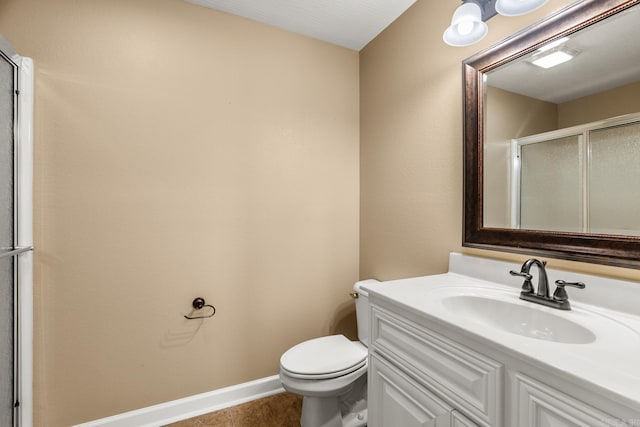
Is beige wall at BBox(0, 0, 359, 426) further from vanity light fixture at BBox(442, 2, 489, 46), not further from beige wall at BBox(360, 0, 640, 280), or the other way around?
vanity light fixture at BBox(442, 2, 489, 46)

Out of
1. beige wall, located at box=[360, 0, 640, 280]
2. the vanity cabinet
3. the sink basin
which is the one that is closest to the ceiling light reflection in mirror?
beige wall, located at box=[360, 0, 640, 280]

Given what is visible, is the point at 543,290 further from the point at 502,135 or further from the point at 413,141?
the point at 413,141

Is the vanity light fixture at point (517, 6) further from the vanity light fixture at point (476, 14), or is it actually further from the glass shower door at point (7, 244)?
the glass shower door at point (7, 244)

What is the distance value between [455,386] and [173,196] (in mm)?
1538

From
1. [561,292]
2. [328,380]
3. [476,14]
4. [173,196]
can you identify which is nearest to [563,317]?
[561,292]

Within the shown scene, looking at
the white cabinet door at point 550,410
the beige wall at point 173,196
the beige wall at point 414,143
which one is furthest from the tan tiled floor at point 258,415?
the white cabinet door at point 550,410

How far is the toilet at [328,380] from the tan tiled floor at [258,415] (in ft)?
0.64

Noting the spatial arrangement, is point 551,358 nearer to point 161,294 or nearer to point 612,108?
point 612,108

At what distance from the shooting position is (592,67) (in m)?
0.96

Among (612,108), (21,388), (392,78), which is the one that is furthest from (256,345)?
(612,108)

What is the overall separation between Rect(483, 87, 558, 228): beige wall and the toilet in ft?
2.71

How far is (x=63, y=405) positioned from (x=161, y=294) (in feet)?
2.14

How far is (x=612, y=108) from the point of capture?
35.6 inches

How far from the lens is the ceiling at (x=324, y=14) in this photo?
1.60 m
